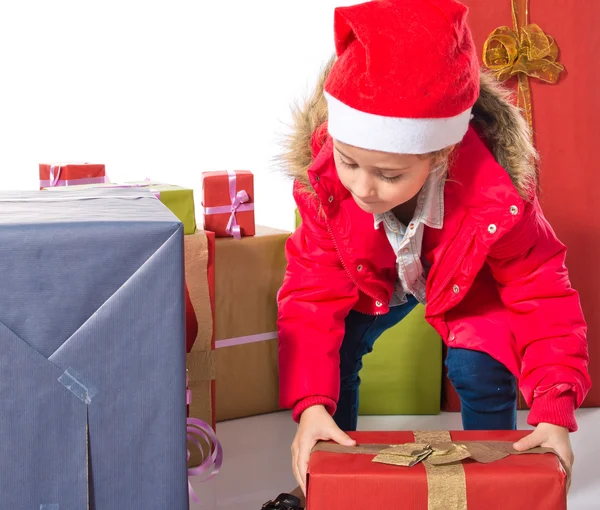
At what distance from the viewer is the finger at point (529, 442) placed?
86cm

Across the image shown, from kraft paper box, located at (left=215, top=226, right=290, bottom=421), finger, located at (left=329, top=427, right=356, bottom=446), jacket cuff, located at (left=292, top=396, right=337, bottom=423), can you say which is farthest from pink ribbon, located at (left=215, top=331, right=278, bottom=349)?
finger, located at (left=329, top=427, right=356, bottom=446)

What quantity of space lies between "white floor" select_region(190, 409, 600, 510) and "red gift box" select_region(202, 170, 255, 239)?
0.35 meters

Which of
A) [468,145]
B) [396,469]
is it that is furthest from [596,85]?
[396,469]

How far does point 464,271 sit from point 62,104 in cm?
132

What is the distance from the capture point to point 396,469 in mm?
796

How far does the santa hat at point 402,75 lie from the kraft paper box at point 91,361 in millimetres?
267

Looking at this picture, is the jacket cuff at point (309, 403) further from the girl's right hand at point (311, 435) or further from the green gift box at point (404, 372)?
the green gift box at point (404, 372)

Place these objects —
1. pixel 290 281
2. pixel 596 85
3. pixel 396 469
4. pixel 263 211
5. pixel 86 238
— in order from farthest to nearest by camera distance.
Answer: pixel 263 211 → pixel 596 85 → pixel 290 281 → pixel 396 469 → pixel 86 238

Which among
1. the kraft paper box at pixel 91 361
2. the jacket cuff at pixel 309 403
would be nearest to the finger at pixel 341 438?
the jacket cuff at pixel 309 403

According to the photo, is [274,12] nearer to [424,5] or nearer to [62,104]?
[62,104]

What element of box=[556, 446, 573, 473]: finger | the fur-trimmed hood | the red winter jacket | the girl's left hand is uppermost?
the fur-trimmed hood

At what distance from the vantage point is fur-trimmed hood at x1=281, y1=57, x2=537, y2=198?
40.4 inches

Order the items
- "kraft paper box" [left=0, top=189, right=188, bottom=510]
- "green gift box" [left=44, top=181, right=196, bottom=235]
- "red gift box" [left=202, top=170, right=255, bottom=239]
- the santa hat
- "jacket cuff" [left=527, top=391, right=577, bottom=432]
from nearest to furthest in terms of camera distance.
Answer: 1. "kraft paper box" [left=0, top=189, right=188, bottom=510]
2. the santa hat
3. "jacket cuff" [left=527, top=391, right=577, bottom=432]
4. "green gift box" [left=44, top=181, right=196, bottom=235]
5. "red gift box" [left=202, top=170, right=255, bottom=239]

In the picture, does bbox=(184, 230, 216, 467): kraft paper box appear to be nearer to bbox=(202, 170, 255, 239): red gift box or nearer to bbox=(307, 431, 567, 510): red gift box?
bbox=(202, 170, 255, 239): red gift box
